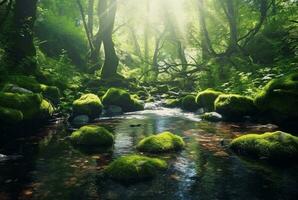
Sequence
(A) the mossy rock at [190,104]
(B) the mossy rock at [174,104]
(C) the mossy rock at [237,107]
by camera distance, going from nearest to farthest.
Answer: (C) the mossy rock at [237,107]
(A) the mossy rock at [190,104]
(B) the mossy rock at [174,104]

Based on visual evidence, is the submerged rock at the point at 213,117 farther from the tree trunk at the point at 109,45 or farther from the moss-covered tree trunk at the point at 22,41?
the tree trunk at the point at 109,45

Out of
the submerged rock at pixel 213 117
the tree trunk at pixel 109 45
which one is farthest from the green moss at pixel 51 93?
the tree trunk at pixel 109 45

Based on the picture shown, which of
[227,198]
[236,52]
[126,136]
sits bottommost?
[227,198]

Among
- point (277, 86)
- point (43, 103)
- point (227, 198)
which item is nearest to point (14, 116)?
point (43, 103)

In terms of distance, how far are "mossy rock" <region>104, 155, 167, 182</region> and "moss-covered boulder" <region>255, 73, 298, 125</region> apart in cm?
823

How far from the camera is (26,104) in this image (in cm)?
1551

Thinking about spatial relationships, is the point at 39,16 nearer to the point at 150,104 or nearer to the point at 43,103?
the point at 150,104

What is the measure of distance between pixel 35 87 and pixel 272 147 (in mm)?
12974

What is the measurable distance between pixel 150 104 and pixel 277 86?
11.8m

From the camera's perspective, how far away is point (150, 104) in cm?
2664

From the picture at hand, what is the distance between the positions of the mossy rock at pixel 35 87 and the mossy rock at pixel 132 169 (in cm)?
1073

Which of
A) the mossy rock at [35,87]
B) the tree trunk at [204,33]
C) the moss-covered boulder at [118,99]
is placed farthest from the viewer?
the tree trunk at [204,33]

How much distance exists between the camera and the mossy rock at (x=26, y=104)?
14.8 meters

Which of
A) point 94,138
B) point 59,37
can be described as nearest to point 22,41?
point 94,138
